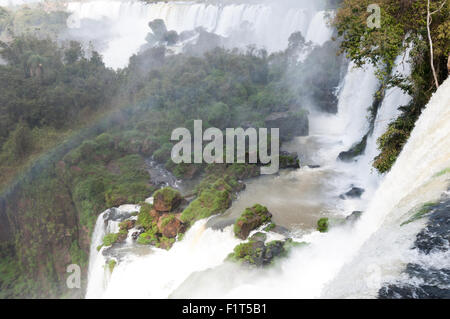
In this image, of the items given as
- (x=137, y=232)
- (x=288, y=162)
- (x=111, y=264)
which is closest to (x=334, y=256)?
(x=111, y=264)

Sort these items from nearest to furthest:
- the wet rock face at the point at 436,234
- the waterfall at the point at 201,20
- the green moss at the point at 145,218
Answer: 1. the wet rock face at the point at 436,234
2. the green moss at the point at 145,218
3. the waterfall at the point at 201,20

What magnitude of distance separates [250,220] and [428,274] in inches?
239

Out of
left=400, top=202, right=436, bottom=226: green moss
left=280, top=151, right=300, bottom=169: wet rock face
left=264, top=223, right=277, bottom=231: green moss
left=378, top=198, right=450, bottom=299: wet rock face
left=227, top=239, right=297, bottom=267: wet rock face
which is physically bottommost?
left=227, top=239, right=297, bottom=267: wet rock face

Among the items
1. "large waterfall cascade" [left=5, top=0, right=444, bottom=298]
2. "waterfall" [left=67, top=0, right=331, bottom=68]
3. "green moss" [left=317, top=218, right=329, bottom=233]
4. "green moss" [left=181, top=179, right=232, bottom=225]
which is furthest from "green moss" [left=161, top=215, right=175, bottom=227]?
"waterfall" [left=67, top=0, right=331, bottom=68]

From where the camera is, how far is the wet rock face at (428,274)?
340 cm

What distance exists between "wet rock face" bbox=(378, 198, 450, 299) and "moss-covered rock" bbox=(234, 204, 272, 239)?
5.52 m

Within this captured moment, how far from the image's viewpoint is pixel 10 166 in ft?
60.3

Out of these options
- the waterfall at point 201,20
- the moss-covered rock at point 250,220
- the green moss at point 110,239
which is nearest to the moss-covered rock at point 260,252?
the moss-covered rock at point 250,220

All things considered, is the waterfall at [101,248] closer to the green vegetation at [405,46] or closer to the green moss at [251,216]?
the green moss at [251,216]

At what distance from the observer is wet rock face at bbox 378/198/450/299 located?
3.40 m

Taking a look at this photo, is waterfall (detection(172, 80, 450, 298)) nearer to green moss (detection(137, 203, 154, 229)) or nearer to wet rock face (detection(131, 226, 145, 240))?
wet rock face (detection(131, 226, 145, 240))

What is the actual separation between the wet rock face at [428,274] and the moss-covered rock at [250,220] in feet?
18.1

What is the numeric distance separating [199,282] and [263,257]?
1.51 metres

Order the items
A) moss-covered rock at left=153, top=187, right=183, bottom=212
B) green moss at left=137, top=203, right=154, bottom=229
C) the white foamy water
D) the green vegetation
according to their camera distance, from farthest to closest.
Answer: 1. moss-covered rock at left=153, top=187, right=183, bottom=212
2. green moss at left=137, top=203, right=154, bottom=229
3. the green vegetation
4. the white foamy water
